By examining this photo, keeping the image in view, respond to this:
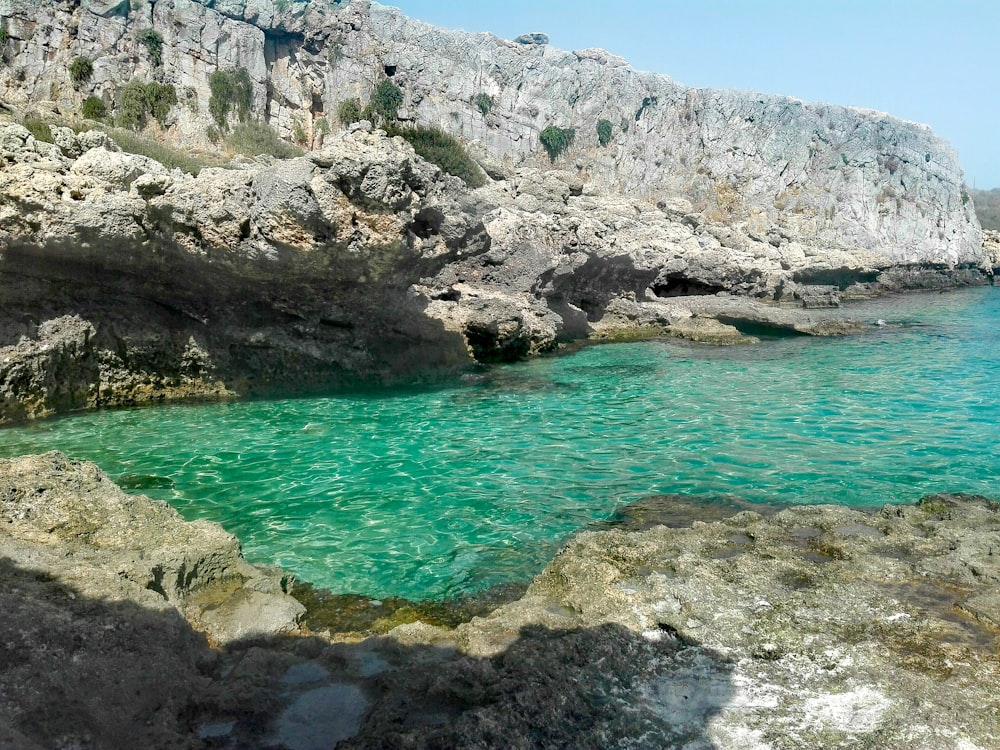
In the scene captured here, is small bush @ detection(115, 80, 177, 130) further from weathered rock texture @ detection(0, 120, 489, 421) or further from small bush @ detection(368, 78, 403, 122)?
weathered rock texture @ detection(0, 120, 489, 421)

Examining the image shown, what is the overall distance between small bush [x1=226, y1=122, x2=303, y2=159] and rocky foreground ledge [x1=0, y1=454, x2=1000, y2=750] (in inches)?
1505

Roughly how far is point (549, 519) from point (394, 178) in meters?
5.99

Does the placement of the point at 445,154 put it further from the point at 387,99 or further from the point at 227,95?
the point at 387,99

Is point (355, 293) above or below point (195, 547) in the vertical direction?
above

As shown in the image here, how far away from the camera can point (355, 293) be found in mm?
12000

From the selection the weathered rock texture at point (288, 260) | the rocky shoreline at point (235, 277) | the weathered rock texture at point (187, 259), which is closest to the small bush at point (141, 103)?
the weathered rock texture at point (288, 260)

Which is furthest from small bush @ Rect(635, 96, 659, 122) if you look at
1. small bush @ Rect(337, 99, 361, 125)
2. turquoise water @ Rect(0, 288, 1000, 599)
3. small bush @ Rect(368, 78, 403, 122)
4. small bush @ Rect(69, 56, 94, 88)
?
turquoise water @ Rect(0, 288, 1000, 599)

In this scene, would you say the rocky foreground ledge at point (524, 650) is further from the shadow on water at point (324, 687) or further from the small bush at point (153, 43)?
the small bush at point (153, 43)

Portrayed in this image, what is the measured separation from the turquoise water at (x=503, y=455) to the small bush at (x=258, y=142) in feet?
104

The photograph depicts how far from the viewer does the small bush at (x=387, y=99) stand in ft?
177

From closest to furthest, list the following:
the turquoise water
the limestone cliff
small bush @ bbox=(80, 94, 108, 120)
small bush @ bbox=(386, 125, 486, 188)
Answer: the turquoise water, small bush @ bbox=(386, 125, 486, 188), small bush @ bbox=(80, 94, 108, 120), the limestone cliff

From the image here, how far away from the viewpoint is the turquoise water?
20.5ft

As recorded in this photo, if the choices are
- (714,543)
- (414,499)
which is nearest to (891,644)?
(714,543)

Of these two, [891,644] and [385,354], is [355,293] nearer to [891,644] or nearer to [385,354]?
[385,354]
